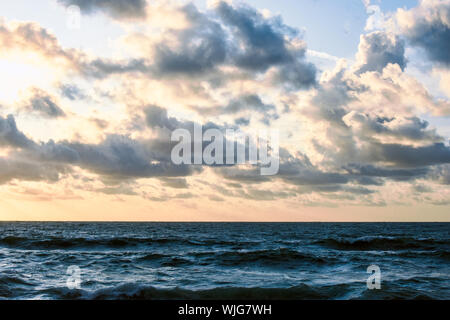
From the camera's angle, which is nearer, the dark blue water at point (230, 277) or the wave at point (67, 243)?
the dark blue water at point (230, 277)

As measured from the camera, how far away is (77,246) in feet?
134

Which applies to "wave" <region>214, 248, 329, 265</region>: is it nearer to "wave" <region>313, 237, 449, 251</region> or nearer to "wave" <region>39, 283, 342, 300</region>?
"wave" <region>39, 283, 342, 300</region>

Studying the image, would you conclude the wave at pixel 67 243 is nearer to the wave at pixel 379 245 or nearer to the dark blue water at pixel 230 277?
the dark blue water at pixel 230 277

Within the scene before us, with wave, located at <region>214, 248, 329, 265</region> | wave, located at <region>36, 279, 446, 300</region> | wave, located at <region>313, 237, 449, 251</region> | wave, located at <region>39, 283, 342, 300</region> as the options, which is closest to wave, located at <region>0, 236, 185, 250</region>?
wave, located at <region>214, 248, 329, 265</region>

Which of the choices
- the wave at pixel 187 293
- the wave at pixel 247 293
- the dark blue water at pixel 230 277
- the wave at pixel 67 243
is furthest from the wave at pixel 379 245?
the wave at pixel 187 293

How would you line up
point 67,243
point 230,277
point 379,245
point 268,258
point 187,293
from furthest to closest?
point 67,243, point 379,245, point 268,258, point 230,277, point 187,293

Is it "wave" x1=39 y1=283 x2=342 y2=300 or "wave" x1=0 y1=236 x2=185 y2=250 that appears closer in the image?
"wave" x1=39 y1=283 x2=342 y2=300

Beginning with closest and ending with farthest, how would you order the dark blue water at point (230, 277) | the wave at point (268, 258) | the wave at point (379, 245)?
1. the dark blue water at point (230, 277)
2. the wave at point (268, 258)
3. the wave at point (379, 245)

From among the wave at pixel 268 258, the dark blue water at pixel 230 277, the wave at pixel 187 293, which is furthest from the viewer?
the wave at pixel 268 258

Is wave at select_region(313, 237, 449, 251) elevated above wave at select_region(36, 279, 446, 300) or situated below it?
below

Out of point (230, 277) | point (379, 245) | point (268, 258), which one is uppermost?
point (230, 277)

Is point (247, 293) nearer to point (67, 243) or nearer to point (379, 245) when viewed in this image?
point (379, 245)

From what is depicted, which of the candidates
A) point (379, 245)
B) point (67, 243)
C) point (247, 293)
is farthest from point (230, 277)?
point (67, 243)
